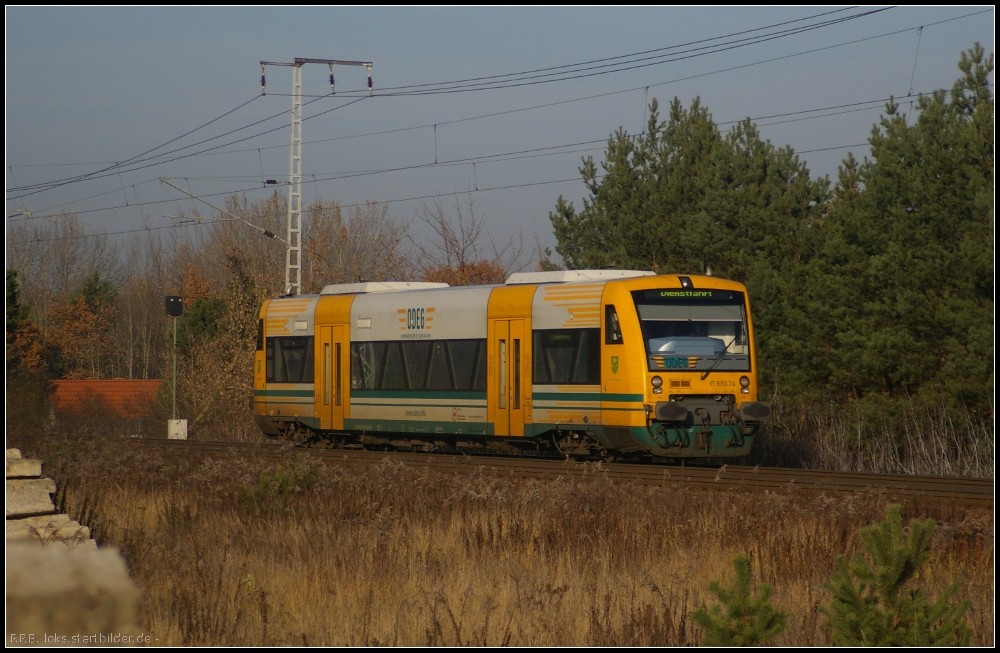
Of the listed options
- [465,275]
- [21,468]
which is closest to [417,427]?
[21,468]

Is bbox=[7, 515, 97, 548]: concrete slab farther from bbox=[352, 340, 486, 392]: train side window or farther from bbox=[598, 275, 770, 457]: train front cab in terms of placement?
bbox=[352, 340, 486, 392]: train side window

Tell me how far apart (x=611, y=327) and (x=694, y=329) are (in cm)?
125

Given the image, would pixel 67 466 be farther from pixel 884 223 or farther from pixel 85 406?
pixel 85 406

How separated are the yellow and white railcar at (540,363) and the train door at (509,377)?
0.07 ft

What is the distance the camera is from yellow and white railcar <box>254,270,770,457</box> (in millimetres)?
17000

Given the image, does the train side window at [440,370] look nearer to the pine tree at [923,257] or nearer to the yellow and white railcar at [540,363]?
the yellow and white railcar at [540,363]

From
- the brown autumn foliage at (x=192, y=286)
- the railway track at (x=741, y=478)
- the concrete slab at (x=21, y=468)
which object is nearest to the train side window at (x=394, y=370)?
the railway track at (x=741, y=478)

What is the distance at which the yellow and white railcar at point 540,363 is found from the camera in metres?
17.0

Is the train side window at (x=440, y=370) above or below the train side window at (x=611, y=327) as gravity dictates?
below

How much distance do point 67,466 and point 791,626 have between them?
11333mm

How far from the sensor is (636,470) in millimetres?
16469

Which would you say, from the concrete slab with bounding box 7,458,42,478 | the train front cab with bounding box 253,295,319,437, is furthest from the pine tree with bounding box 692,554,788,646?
the train front cab with bounding box 253,295,319,437

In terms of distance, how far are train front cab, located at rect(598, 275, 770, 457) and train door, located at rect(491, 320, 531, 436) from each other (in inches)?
67.2

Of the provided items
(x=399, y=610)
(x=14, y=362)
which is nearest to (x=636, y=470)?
(x=399, y=610)
